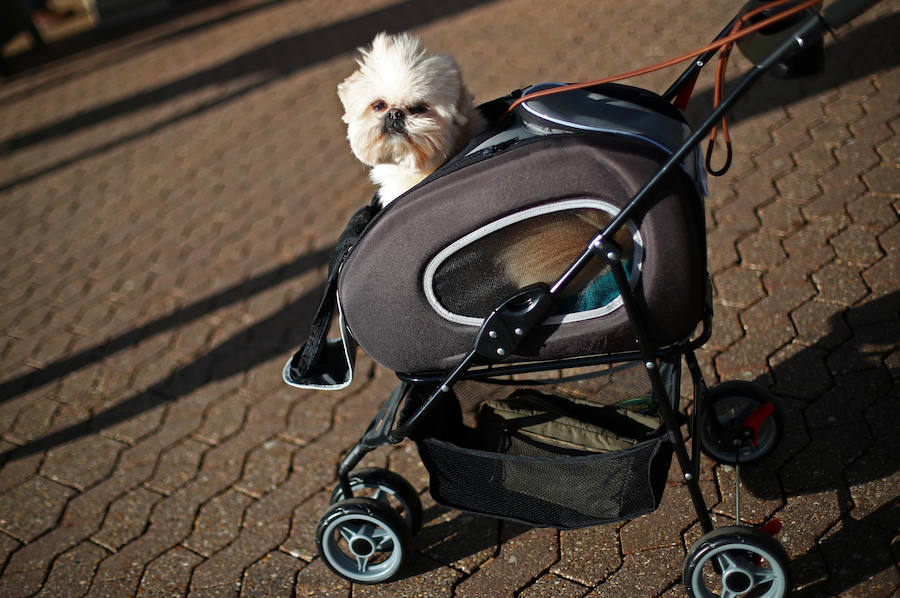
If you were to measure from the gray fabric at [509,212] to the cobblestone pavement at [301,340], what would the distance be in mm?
1057

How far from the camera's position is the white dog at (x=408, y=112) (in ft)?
7.68

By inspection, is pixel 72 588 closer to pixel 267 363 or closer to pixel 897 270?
pixel 267 363

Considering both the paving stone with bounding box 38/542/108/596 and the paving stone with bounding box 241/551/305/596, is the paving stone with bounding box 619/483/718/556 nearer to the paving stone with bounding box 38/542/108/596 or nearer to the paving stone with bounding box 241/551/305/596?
→ the paving stone with bounding box 241/551/305/596

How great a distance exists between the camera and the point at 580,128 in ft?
6.54

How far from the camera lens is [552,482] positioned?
2463mm

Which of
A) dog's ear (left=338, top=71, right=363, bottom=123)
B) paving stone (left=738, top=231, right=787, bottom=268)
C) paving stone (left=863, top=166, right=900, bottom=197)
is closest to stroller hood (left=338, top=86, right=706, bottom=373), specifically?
dog's ear (left=338, top=71, right=363, bottom=123)

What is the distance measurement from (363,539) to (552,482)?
2.63 feet

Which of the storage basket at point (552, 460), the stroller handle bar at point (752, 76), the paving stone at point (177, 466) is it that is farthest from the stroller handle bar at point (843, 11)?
the paving stone at point (177, 466)

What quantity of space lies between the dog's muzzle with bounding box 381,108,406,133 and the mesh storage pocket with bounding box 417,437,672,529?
3.44 feet

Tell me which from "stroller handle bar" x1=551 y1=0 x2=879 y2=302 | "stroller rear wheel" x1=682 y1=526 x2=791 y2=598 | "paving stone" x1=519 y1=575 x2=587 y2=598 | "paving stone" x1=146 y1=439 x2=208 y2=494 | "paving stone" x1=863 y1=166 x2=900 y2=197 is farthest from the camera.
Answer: "paving stone" x1=863 y1=166 x2=900 y2=197

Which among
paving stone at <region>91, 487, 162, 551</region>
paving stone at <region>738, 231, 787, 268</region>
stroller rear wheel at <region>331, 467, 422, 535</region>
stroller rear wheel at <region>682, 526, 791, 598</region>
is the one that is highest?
paving stone at <region>738, 231, 787, 268</region>

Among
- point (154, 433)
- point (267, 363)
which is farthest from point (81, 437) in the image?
point (267, 363)

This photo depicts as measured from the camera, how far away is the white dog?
2.34 metres

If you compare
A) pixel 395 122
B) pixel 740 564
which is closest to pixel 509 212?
pixel 395 122
